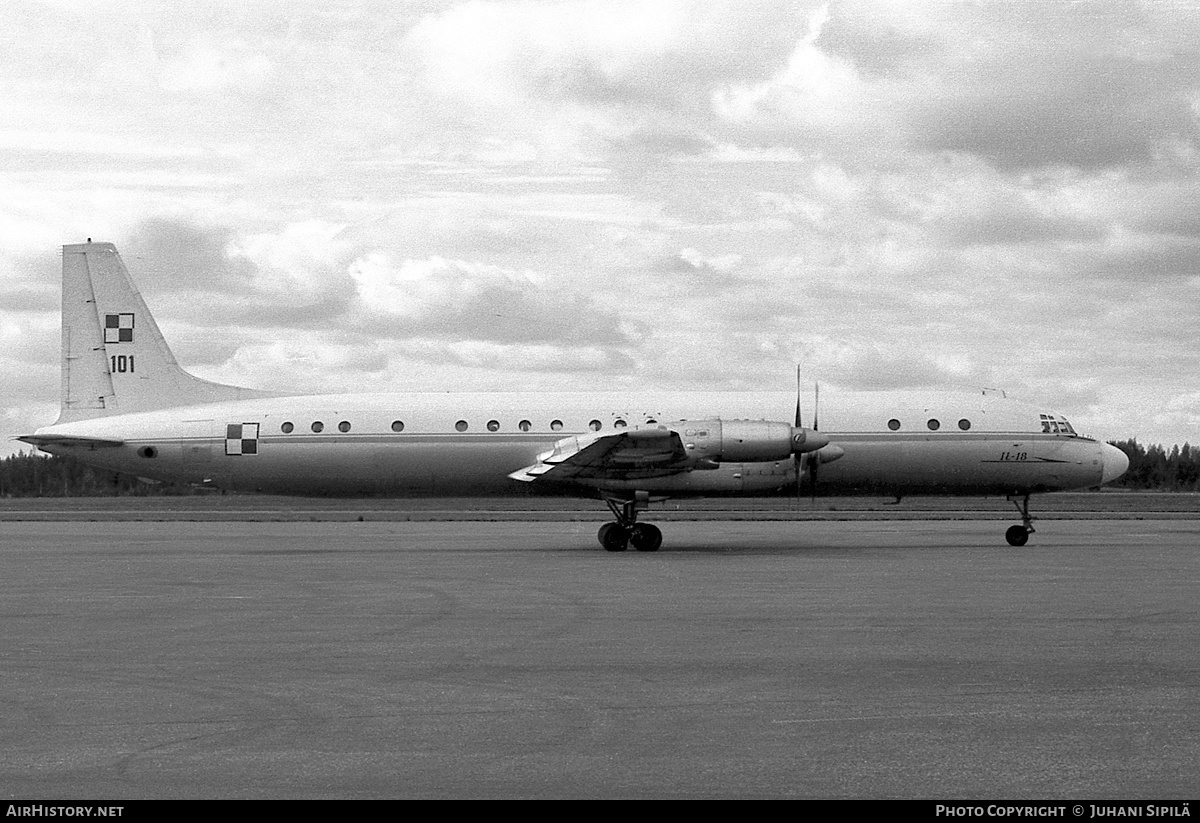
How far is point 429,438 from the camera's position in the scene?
31938 millimetres

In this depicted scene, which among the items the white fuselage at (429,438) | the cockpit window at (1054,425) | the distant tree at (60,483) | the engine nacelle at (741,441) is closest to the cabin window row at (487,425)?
the white fuselage at (429,438)

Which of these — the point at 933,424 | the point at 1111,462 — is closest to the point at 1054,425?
the point at 1111,462

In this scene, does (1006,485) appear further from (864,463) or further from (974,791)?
(974,791)

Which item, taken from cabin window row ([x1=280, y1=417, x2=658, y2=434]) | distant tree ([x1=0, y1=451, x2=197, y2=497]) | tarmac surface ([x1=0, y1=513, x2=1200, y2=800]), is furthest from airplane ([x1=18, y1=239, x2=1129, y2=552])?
distant tree ([x1=0, y1=451, x2=197, y2=497])

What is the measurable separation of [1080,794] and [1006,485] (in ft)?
88.4

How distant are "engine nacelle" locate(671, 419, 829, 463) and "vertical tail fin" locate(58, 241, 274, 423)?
11.9 m

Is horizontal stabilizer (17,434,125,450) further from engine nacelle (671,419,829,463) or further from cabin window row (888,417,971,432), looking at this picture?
cabin window row (888,417,971,432)

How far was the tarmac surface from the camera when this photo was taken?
8.12 metres

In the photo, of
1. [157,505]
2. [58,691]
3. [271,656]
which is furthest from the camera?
[157,505]

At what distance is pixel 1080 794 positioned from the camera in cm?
759

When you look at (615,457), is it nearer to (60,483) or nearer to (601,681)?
A: (601,681)

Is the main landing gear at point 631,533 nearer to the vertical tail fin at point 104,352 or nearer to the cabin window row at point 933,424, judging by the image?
the cabin window row at point 933,424

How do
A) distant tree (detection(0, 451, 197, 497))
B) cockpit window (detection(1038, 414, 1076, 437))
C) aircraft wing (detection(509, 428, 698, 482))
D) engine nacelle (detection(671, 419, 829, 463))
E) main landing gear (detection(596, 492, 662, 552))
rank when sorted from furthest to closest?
1. distant tree (detection(0, 451, 197, 497))
2. cockpit window (detection(1038, 414, 1076, 437))
3. main landing gear (detection(596, 492, 662, 552))
4. engine nacelle (detection(671, 419, 829, 463))
5. aircraft wing (detection(509, 428, 698, 482))
